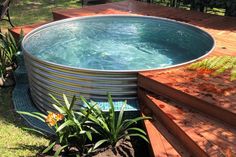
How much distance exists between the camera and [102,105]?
4453 mm

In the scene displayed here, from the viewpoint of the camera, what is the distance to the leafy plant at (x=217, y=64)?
14.9ft

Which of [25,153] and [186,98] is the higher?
[186,98]

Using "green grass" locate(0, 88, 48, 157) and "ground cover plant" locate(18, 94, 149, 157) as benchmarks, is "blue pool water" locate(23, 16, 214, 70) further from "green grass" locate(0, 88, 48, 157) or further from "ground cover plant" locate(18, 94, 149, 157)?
"ground cover plant" locate(18, 94, 149, 157)

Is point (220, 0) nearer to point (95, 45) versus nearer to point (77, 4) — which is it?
point (95, 45)

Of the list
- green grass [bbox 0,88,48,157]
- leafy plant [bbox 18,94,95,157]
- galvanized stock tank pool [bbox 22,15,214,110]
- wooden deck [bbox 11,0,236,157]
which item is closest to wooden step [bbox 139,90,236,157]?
wooden deck [bbox 11,0,236,157]

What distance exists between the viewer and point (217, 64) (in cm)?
464

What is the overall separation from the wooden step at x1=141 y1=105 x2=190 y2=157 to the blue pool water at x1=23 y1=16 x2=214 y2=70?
2008 mm

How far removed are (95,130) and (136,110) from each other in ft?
2.31

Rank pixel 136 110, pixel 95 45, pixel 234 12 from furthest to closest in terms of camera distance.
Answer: pixel 234 12
pixel 95 45
pixel 136 110

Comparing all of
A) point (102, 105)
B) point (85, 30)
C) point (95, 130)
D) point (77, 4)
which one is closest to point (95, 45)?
point (85, 30)

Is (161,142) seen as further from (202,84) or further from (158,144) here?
(202,84)

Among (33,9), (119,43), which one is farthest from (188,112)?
(33,9)

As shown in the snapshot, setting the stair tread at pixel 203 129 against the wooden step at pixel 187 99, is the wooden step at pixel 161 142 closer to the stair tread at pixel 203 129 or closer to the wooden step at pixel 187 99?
the stair tread at pixel 203 129

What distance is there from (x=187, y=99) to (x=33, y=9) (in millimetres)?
8952
